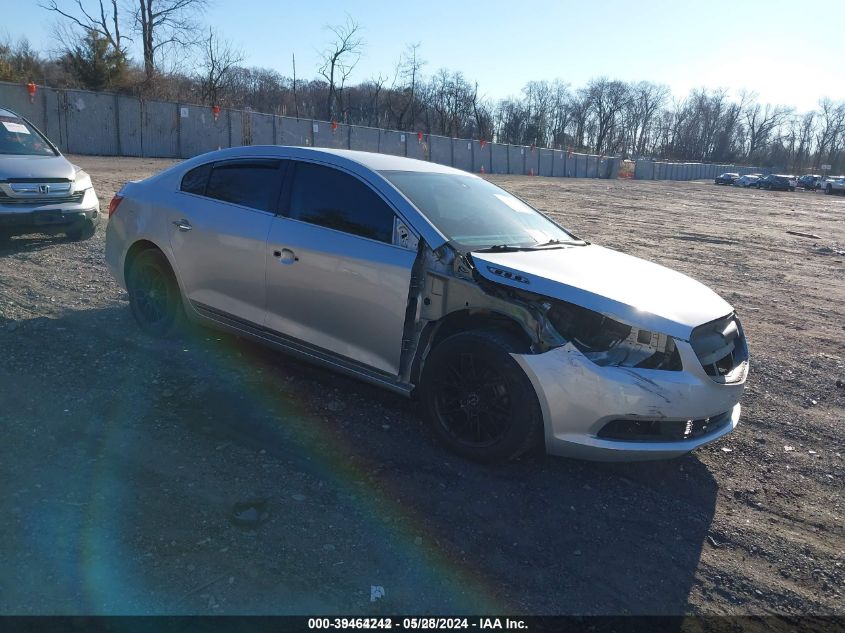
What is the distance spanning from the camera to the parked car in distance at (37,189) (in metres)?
8.32

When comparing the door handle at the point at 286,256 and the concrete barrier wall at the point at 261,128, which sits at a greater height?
the concrete barrier wall at the point at 261,128

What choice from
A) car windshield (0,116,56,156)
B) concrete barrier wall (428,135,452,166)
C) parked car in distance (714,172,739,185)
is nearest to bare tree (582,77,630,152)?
parked car in distance (714,172,739,185)

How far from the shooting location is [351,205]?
4.46 metres

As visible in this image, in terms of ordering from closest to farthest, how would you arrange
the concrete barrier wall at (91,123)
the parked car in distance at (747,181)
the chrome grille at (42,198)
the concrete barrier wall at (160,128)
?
the chrome grille at (42,198) → the concrete barrier wall at (160,128) → the concrete barrier wall at (91,123) → the parked car in distance at (747,181)

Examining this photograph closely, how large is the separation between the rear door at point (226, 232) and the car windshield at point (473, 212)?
1.02m

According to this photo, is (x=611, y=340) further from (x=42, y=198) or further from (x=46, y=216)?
(x=42, y=198)

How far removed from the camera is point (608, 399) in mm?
3463

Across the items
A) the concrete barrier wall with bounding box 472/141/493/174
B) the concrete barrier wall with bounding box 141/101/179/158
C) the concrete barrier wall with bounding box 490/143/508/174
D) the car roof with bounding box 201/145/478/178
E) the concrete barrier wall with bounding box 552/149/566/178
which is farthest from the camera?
the concrete barrier wall with bounding box 552/149/566/178

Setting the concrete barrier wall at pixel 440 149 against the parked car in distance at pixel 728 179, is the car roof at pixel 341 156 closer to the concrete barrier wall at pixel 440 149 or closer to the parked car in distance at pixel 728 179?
the concrete barrier wall at pixel 440 149

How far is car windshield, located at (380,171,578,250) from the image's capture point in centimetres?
436

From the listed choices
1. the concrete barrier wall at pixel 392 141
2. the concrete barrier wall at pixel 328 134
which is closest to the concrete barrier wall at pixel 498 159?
the concrete barrier wall at pixel 392 141

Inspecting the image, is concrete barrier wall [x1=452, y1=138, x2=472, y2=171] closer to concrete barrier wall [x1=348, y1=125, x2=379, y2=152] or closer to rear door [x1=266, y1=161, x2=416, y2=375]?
concrete barrier wall [x1=348, y1=125, x2=379, y2=152]

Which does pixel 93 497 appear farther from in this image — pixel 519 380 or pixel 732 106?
pixel 732 106

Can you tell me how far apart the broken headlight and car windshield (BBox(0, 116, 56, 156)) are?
850cm
